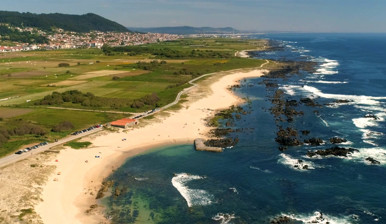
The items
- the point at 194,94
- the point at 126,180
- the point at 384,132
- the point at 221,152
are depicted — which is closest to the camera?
the point at 126,180

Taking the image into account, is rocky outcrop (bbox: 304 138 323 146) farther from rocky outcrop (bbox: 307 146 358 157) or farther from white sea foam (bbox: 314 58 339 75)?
white sea foam (bbox: 314 58 339 75)

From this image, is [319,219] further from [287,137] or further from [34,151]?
[34,151]

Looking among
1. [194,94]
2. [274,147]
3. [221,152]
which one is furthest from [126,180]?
[194,94]

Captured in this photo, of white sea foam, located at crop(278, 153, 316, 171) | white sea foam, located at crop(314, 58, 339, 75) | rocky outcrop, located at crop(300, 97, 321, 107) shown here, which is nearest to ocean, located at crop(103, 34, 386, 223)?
white sea foam, located at crop(278, 153, 316, 171)

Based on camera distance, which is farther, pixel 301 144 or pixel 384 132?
pixel 384 132

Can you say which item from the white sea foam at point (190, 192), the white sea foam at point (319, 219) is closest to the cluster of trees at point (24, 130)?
the white sea foam at point (190, 192)

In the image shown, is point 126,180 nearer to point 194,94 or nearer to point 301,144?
point 301,144

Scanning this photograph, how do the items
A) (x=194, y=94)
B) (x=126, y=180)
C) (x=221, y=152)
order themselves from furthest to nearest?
(x=194, y=94) < (x=221, y=152) < (x=126, y=180)

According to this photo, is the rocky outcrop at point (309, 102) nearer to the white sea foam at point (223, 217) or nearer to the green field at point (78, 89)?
the green field at point (78, 89)
